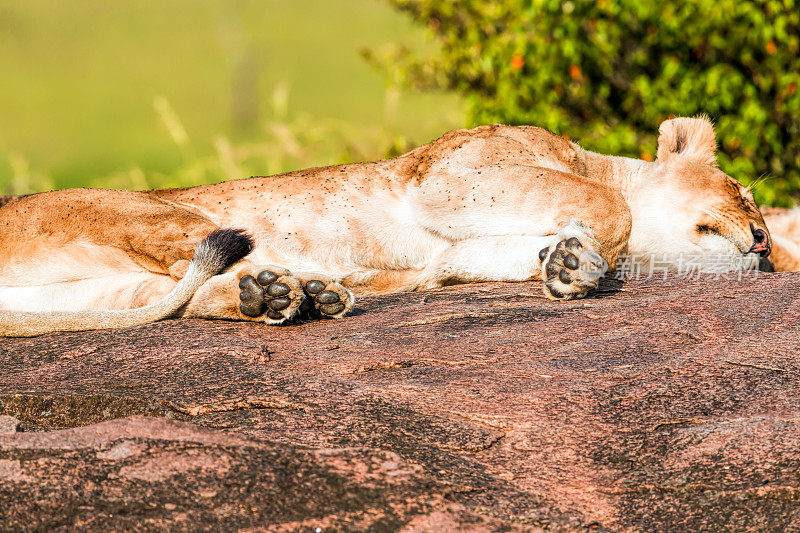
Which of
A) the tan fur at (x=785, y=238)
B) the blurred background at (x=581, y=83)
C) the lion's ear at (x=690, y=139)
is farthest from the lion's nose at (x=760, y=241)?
the blurred background at (x=581, y=83)

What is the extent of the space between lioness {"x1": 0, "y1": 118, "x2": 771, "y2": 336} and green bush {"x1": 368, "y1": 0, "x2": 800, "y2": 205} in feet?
9.00

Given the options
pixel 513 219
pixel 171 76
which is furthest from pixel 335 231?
pixel 171 76

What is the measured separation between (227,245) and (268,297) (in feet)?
1.79

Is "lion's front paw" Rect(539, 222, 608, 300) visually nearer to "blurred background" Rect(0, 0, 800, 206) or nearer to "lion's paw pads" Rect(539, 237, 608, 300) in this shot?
"lion's paw pads" Rect(539, 237, 608, 300)

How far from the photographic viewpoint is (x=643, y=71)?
8.75m

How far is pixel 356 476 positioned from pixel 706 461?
0.99 metres

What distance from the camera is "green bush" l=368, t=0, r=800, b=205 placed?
796 centimetres

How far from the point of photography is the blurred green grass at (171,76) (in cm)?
2483

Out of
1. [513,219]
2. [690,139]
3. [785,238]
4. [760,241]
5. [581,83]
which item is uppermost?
[581,83]

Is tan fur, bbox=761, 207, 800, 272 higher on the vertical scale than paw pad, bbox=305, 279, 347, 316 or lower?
lower

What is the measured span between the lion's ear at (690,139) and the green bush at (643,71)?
7.99ft

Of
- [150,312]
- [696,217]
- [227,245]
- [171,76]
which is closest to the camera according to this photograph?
[150,312]

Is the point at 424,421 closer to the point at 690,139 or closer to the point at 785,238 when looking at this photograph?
the point at 690,139

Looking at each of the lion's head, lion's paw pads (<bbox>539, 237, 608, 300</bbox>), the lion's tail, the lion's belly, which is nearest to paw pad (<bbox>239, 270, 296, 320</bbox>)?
the lion's tail
